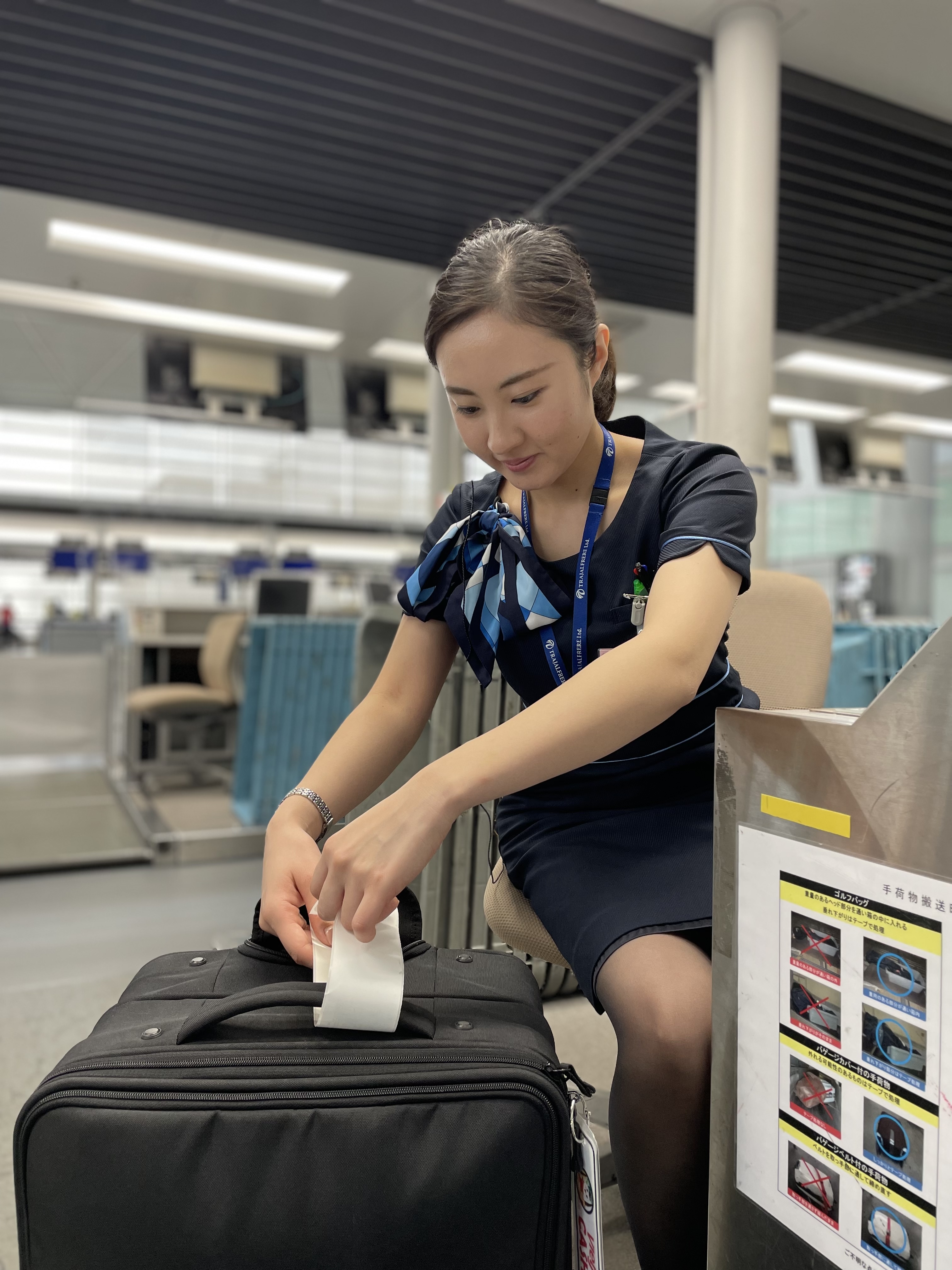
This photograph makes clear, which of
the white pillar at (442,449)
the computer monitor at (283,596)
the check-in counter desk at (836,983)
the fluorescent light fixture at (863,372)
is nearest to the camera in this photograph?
the check-in counter desk at (836,983)

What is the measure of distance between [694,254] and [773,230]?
7.73ft

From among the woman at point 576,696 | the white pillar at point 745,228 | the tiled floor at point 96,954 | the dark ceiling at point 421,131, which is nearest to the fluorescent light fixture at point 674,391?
the dark ceiling at point 421,131

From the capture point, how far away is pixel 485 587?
39.4 inches

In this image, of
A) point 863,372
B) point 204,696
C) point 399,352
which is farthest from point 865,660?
point 863,372

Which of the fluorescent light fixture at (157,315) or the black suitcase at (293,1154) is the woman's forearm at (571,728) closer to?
the black suitcase at (293,1154)

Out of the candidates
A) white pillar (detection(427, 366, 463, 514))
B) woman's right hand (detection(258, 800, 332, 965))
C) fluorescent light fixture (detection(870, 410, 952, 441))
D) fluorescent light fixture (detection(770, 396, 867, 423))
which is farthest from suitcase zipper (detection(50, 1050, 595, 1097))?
fluorescent light fixture (detection(870, 410, 952, 441))

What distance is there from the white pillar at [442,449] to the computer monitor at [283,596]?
982 millimetres

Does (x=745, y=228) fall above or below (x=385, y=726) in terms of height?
above

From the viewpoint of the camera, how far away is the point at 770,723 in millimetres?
613

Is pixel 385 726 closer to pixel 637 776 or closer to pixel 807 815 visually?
pixel 637 776

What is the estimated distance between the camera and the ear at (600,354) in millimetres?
961

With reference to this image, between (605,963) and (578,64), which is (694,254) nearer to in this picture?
(578,64)

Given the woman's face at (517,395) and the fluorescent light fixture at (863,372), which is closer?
the woman's face at (517,395)

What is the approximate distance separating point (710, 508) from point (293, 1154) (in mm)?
657
